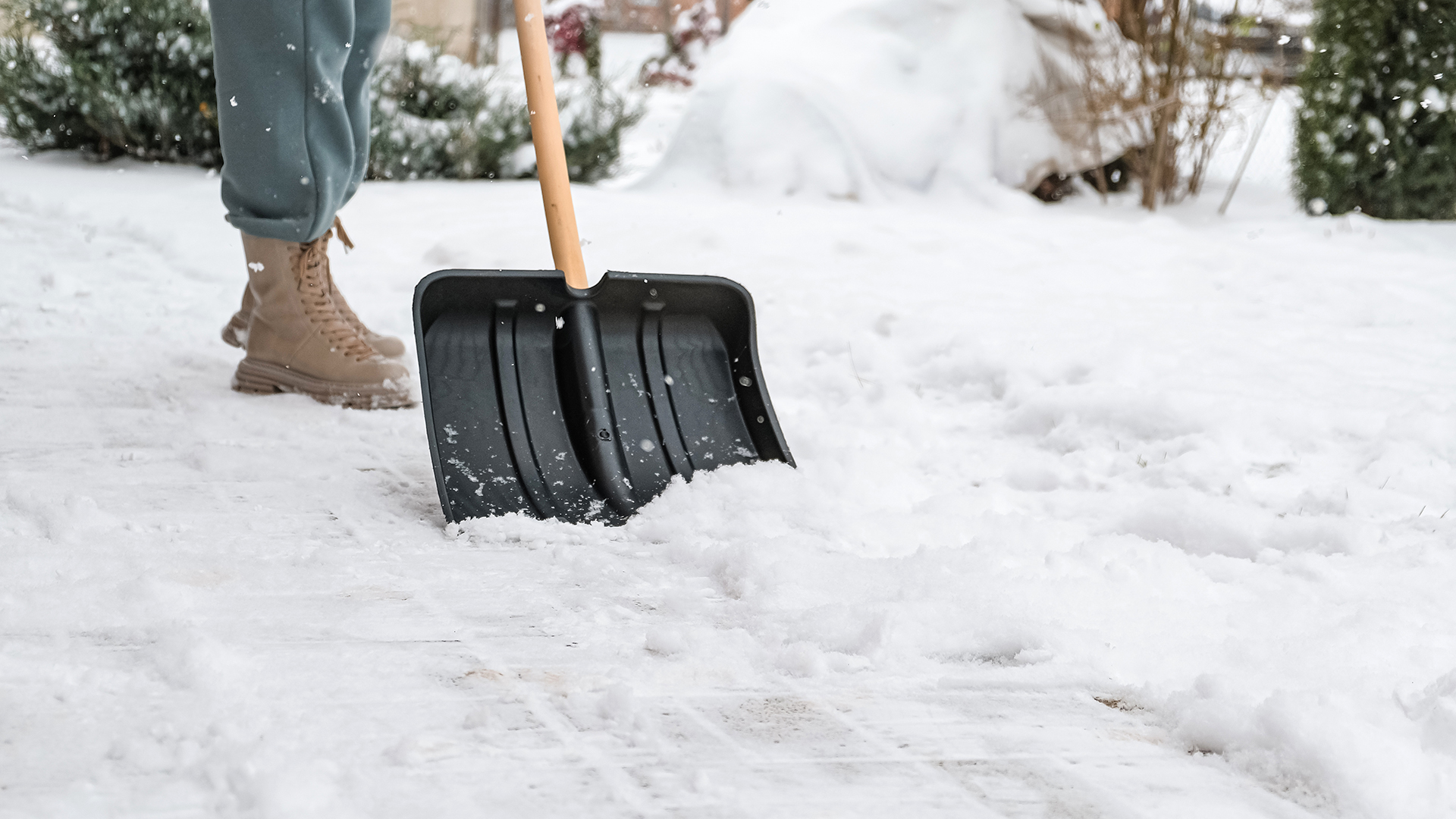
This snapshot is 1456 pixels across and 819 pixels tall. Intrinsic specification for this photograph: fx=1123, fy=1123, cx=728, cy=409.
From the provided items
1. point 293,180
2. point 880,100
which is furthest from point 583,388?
point 880,100

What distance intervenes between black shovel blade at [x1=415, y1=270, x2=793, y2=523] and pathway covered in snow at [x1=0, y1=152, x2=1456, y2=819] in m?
0.09

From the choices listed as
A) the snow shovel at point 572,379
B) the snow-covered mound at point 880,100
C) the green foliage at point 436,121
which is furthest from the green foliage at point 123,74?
the snow shovel at point 572,379

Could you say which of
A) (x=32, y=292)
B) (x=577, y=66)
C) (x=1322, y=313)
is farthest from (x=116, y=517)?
(x=577, y=66)

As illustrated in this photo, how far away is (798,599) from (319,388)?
1.20 metres

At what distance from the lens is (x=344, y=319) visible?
211 cm

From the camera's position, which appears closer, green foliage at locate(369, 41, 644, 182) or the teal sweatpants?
the teal sweatpants

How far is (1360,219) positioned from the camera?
4473 mm

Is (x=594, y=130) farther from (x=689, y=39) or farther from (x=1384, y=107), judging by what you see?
(x=689, y=39)

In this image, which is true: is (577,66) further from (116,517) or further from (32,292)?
(116,517)

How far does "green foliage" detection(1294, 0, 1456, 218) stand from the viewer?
434 centimetres

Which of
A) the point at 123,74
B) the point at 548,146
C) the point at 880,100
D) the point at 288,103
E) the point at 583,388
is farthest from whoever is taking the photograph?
the point at 880,100

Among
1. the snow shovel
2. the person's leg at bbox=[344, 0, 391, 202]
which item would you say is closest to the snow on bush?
the person's leg at bbox=[344, 0, 391, 202]

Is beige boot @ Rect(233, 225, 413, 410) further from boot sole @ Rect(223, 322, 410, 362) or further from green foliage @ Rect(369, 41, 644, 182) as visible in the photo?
green foliage @ Rect(369, 41, 644, 182)

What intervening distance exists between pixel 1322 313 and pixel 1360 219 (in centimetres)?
184
